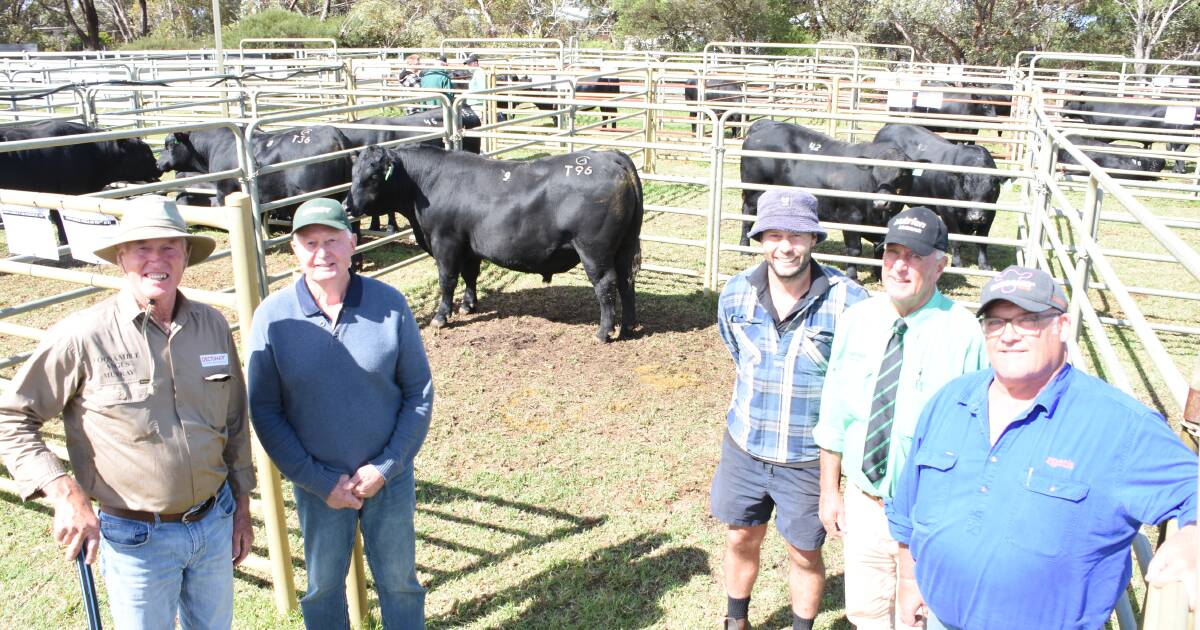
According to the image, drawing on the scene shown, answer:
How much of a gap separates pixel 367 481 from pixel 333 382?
0.35m

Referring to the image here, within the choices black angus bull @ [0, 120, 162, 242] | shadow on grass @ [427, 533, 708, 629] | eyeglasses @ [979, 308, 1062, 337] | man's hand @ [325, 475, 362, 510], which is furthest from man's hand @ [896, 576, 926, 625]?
black angus bull @ [0, 120, 162, 242]

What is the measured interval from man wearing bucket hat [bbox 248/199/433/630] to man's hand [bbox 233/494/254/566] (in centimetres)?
17

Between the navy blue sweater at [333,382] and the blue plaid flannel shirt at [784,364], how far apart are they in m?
1.20

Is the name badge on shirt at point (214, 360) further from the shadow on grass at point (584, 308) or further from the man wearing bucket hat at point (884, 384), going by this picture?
the shadow on grass at point (584, 308)

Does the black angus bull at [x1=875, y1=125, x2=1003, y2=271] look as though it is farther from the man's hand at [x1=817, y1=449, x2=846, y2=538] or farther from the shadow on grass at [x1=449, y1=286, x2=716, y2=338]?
the man's hand at [x1=817, y1=449, x2=846, y2=538]

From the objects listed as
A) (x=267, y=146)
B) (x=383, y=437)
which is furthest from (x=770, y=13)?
(x=383, y=437)

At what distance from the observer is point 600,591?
400 cm

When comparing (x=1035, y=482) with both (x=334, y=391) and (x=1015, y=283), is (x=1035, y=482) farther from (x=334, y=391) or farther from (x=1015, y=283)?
(x=334, y=391)

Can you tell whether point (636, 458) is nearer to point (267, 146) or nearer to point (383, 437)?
point (383, 437)

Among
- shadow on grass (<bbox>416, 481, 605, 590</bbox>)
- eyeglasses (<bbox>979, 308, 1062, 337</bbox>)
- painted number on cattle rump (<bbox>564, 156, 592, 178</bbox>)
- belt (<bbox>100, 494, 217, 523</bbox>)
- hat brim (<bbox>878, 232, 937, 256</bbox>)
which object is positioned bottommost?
shadow on grass (<bbox>416, 481, 605, 590</bbox>)

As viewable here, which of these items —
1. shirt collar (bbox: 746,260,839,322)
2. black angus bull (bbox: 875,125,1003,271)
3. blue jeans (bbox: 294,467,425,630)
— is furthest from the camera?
black angus bull (bbox: 875,125,1003,271)

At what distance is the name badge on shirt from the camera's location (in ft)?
8.92

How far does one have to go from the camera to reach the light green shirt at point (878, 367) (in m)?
2.82

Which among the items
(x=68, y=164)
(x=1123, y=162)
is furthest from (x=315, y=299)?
(x=1123, y=162)
